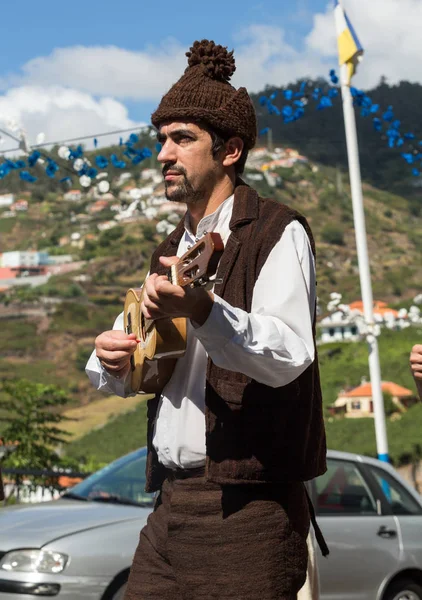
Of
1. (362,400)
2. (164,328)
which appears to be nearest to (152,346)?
(164,328)

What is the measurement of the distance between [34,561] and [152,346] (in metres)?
3.78

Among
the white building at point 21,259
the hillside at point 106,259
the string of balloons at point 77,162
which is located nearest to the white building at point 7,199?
the hillside at point 106,259

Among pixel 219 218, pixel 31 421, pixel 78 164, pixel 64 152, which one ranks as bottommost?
pixel 219 218

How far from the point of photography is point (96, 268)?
95812 mm

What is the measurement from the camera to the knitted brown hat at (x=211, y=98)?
122 inches

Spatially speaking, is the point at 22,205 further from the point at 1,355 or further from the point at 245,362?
the point at 245,362

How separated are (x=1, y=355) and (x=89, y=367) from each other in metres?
87.8

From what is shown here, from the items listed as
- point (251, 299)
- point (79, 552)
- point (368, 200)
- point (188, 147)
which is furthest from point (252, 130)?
point (368, 200)

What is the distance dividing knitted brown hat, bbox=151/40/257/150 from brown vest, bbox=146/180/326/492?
37 cm

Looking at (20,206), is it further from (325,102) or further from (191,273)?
(191,273)

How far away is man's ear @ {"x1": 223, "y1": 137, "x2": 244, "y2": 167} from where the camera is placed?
314cm

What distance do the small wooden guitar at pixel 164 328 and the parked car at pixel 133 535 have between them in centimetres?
323

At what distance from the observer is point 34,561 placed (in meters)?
6.20

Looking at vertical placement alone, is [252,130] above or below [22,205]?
below
